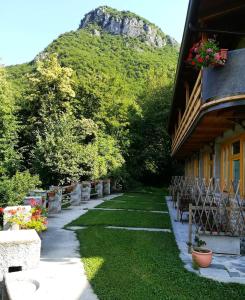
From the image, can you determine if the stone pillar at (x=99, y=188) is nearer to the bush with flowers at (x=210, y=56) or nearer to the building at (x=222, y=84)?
the building at (x=222, y=84)

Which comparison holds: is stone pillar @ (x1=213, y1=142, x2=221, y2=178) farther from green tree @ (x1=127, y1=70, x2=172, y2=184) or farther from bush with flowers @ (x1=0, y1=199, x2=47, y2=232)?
green tree @ (x1=127, y1=70, x2=172, y2=184)

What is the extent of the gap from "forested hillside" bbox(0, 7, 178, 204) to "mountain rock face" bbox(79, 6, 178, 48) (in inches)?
840

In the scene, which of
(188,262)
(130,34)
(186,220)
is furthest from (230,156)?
(130,34)

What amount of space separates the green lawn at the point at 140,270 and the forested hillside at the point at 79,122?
5871 millimetres

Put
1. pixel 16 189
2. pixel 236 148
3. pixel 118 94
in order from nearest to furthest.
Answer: pixel 236 148, pixel 16 189, pixel 118 94

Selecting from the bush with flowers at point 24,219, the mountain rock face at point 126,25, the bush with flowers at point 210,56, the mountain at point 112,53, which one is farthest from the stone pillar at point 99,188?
the mountain rock face at point 126,25

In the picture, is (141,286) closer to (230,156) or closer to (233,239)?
(233,239)

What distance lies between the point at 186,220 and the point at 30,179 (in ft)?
21.3

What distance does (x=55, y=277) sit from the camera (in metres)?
5.81

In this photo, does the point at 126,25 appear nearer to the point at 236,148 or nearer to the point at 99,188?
the point at 99,188

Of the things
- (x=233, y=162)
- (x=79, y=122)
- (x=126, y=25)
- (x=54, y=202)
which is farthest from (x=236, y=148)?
(x=126, y=25)

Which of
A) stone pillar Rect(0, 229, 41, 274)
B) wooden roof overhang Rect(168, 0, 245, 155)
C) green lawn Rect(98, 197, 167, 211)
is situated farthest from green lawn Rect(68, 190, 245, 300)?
green lawn Rect(98, 197, 167, 211)

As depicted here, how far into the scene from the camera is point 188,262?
6.97 metres

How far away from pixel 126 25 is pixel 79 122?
50909 mm
